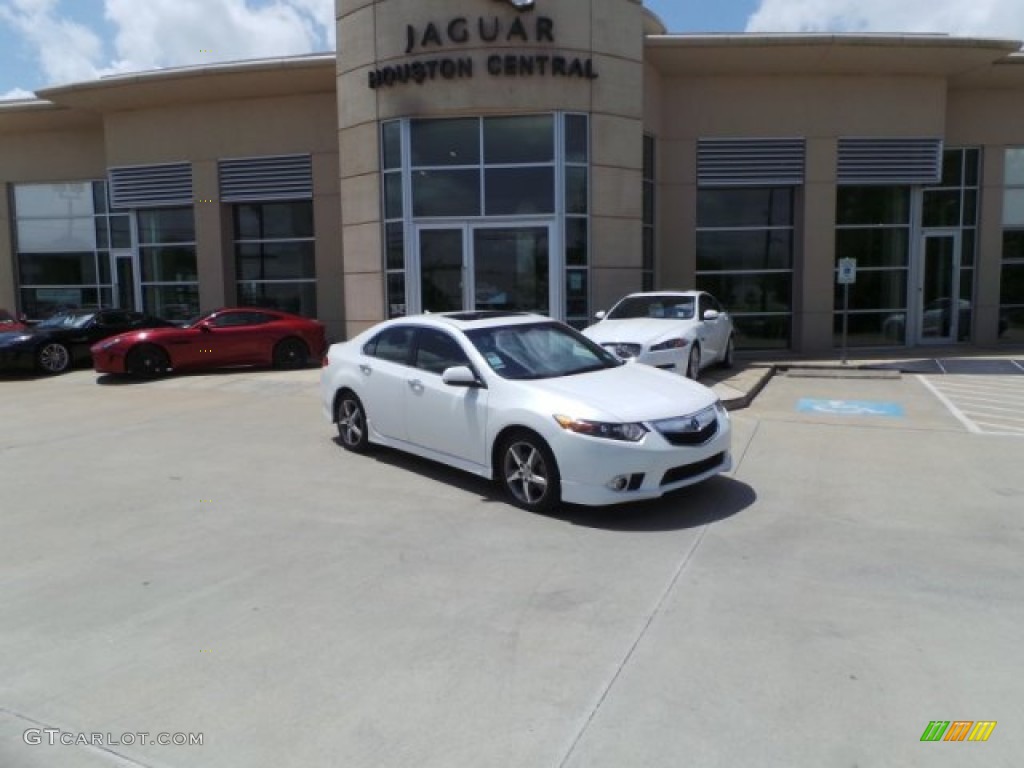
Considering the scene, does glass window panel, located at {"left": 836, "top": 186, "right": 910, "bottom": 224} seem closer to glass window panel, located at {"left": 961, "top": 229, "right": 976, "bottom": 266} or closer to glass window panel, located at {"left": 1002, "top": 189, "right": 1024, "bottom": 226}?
glass window panel, located at {"left": 961, "top": 229, "right": 976, "bottom": 266}

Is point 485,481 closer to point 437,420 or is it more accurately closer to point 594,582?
point 437,420

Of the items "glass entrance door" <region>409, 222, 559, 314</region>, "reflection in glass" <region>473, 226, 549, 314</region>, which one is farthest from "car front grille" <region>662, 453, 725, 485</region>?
"reflection in glass" <region>473, 226, 549, 314</region>

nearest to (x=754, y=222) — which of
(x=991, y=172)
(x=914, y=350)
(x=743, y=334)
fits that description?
(x=743, y=334)

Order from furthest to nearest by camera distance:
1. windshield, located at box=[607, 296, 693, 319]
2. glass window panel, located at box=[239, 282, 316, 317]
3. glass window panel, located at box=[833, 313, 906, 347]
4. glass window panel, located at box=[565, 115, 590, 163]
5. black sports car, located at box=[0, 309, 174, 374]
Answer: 1. glass window panel, located at box=[239, 282, 316, 317]
2. glass window panel, located at box=[833, 313, 906, 347]
3. black sports car, located at box=[0, 309, 174, 374]
4. glass window panel, located at box=[565, 115, 590, 163]
5. windshield, located at box=[607, 296, 693, 319]

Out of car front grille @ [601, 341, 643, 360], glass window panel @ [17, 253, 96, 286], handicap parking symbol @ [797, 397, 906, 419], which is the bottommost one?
handicap parking symbol @ [797, 397, 906, 419]

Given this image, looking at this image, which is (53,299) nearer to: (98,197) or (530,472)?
(98,197)

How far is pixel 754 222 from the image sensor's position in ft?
60.0

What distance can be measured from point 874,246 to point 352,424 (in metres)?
14.3

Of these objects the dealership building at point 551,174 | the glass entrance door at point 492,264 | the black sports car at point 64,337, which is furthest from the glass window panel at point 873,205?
the black sports car at point 64,337

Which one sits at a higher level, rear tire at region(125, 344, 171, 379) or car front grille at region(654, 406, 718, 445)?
car front grille at region(654, 406, 718, 445)

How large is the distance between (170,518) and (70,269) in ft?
65.8

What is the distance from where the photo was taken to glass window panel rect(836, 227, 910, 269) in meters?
18.4

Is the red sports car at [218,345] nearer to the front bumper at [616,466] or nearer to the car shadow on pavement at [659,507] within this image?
the car shadow on pavement at [659,507]

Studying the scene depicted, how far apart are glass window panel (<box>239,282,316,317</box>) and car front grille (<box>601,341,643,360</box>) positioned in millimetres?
10677
